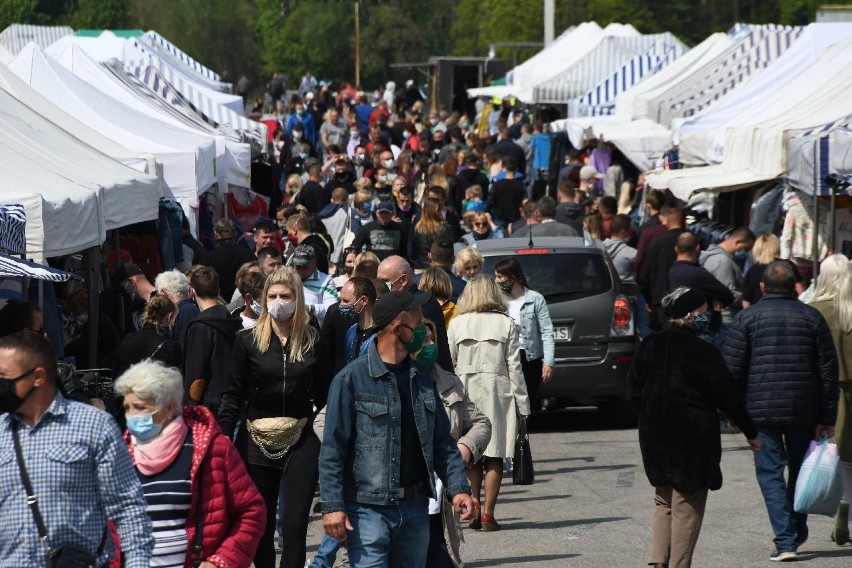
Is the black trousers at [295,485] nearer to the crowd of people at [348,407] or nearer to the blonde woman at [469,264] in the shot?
the crowd of people at [348,407]

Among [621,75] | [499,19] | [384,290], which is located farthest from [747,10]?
[384,290]

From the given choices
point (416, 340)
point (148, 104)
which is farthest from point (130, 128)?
point (416, 340)

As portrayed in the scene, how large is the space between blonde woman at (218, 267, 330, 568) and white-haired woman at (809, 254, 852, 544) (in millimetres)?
3555

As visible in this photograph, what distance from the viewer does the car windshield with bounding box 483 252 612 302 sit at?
45.4ft

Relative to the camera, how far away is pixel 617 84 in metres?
31.2

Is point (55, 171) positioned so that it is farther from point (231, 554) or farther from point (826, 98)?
point (826, 98)

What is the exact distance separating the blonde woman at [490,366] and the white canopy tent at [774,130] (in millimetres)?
6605

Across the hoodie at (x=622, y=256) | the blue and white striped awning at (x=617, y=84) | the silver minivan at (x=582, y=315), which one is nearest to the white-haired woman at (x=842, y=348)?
the silver minivan at (x=582, y=315)

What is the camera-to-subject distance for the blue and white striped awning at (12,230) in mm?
8688

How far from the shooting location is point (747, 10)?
78.9 metres

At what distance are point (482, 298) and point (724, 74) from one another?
1682 cm

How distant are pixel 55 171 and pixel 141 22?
82.0 meters

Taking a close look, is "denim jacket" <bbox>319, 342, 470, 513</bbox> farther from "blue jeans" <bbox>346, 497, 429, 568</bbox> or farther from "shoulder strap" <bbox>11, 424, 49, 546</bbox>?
"shoulder strap" <bbox>11, 424, 49, 546</bbox>

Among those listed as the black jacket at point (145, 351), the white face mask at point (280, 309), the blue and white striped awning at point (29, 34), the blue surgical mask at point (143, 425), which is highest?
the blue and white striped awning at point (29, 34)
